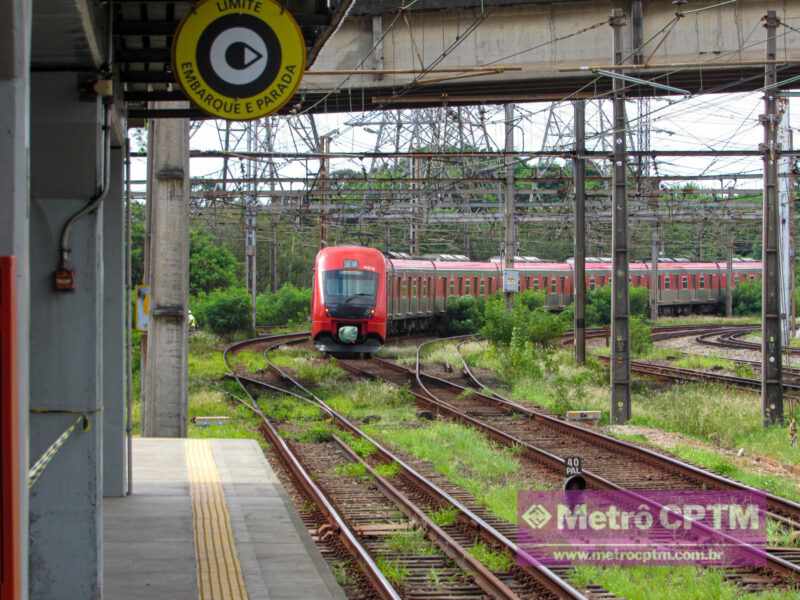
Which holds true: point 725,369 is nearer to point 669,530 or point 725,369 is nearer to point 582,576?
point 669,530

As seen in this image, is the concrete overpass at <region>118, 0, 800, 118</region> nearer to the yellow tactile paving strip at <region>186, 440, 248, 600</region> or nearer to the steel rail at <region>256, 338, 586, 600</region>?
the steel rail at <region>256, 338, 586, 600</region>

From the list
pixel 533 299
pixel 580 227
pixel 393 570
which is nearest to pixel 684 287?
pixel 533 299

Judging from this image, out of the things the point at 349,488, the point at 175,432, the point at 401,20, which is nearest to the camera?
the point at 349,488

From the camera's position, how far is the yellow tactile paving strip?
7.10 m

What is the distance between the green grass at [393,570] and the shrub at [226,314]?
104 feet

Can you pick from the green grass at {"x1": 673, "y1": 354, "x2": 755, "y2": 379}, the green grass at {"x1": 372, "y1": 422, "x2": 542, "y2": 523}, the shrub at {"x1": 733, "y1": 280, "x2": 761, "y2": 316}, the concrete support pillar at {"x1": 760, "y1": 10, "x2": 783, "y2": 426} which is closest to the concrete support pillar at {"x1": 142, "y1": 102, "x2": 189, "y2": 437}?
the green grass at {"x1": 372, "y1": 422, "x2": 542, "y2": 523}

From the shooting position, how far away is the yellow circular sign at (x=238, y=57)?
262 inches

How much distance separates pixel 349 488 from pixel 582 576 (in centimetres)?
462

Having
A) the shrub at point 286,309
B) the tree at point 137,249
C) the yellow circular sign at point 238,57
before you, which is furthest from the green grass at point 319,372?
the shrub at point 286,309

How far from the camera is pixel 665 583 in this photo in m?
8.21

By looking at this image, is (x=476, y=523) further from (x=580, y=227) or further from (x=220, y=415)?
(x=580, y=227)

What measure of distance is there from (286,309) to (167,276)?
34707mm

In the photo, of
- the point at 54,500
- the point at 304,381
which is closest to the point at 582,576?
the point at 54,500

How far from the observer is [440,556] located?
919 cm
